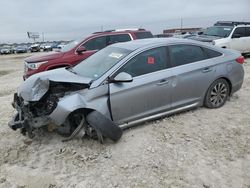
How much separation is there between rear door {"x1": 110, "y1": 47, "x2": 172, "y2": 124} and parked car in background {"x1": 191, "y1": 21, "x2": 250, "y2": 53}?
886cm

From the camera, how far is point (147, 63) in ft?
16.8

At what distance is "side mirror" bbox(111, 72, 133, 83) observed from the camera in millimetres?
4543

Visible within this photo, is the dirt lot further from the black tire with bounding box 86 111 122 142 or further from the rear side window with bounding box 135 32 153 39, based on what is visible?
the rear side window with bounding box 135 32 153 39

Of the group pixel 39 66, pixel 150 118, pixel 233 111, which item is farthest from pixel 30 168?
pixel 39 66

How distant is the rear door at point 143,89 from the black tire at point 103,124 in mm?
330

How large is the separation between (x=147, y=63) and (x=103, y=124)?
144cm

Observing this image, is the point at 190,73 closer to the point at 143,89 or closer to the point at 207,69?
the point at 207,69

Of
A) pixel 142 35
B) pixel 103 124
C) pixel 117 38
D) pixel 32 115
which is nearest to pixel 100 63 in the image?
pixel 103 124

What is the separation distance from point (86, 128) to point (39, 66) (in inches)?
171

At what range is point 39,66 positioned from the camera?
327 inches

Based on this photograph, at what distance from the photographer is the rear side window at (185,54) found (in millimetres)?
5410

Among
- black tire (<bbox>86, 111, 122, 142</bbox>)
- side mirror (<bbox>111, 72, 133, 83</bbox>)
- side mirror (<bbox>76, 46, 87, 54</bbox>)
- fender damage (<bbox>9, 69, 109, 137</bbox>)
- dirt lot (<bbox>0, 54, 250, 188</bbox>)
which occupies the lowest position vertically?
dirt lot (<bbox>0, 54, 250, 188</bbox>)

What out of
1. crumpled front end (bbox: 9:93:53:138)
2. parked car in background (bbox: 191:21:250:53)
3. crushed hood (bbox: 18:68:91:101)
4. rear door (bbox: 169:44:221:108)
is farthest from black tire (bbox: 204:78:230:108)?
parked car in background (bbox: 191:21:250:53)

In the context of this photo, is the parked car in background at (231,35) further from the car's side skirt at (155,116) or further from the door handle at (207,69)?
the car's side skirt at (155,116)
